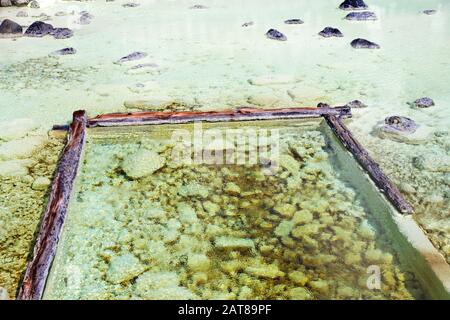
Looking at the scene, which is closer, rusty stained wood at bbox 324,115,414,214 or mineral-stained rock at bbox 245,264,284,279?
mineral-stained rock at bbox 245,264,284,279

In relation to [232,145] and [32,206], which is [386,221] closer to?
[232,145]

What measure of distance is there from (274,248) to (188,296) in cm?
64

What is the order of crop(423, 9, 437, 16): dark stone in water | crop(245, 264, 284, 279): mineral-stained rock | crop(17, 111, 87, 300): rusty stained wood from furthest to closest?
1. crop(423, 9, 437, 16): dark stone in water
2. crop(245, 264, 284, 279): mineral-stained rock
3. crop(17, 111, 87, 300): rusty stained wood

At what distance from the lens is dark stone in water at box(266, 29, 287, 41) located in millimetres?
6776

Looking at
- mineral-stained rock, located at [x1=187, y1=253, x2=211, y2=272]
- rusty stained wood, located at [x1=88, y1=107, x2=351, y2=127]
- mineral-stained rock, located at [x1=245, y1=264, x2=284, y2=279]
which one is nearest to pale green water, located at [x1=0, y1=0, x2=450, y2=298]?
rusty stained wood, located at [x1=88, y1=107, x2=351, y2=127]

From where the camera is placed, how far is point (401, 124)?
3.96 metres

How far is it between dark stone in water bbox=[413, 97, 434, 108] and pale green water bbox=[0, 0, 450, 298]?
0.11 meters

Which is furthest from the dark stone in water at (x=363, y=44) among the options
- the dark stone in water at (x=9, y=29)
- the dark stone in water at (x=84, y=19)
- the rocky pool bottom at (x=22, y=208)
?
the dark stone in water at (x=9, y=29)

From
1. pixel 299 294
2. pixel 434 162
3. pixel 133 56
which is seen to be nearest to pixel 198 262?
pixel 299 294

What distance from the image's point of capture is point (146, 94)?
4.92 m

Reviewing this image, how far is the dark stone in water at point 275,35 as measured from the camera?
22.2ft

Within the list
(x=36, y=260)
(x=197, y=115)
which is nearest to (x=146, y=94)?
(x=197, y=115)

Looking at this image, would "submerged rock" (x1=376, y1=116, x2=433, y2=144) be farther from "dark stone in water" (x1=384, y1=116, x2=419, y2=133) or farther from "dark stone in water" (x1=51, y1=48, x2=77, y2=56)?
"dark stone in water" (x1=51, y1=48, x2=77, y2=56)

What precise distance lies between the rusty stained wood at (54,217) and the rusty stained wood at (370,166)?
2.19 metres
